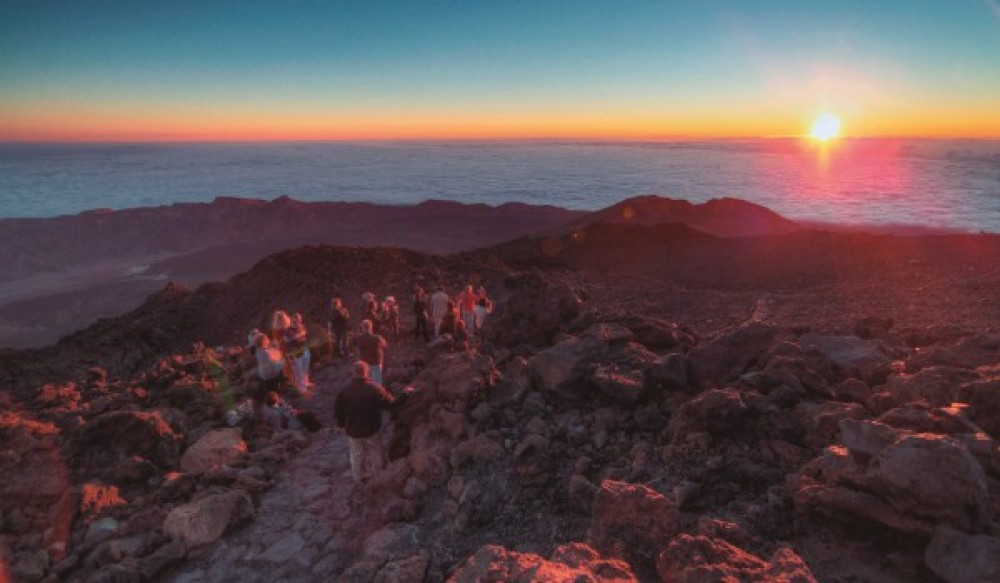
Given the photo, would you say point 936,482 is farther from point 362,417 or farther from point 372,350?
point 372,350

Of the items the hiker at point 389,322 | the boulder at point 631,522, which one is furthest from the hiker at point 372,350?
the hiker at point 389,322

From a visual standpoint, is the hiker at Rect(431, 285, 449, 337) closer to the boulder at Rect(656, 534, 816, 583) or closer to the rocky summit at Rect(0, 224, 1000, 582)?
the rocky summit at Rect(0, 224, 1000, 582)

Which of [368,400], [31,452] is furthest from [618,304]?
[31,452]

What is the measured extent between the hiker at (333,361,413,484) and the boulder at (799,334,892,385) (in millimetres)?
4217

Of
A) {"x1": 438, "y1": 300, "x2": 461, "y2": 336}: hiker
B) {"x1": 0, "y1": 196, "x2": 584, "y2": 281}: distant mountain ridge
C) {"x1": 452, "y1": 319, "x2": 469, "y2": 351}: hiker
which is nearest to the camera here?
{"x1": 452, "y1": 319, "x2": 469, "y2": 351}: hiker

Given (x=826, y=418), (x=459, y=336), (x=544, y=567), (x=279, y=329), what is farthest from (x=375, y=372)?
(x=826, y=418)

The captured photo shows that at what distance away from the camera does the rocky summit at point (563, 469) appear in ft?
9.99

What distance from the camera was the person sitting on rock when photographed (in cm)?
678

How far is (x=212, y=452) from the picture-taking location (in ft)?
19.5

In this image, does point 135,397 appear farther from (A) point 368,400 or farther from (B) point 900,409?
(B) point 900,409

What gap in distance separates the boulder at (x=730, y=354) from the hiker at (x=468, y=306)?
524cm

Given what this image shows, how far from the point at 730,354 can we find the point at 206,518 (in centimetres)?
510

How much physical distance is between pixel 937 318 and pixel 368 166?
6745 inches

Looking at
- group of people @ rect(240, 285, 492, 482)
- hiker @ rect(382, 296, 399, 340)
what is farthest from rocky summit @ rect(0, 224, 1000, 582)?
hiker @ rect(382, 296, 399, 340)
